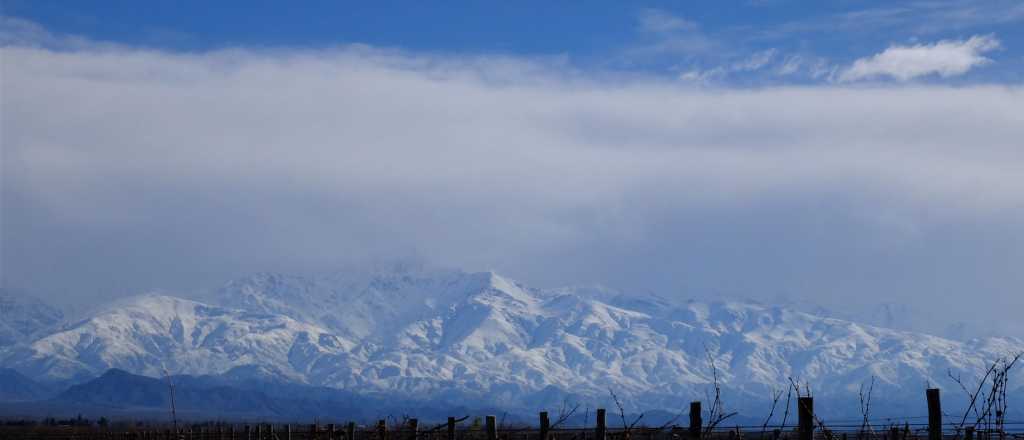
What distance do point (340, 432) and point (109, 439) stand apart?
184 feet

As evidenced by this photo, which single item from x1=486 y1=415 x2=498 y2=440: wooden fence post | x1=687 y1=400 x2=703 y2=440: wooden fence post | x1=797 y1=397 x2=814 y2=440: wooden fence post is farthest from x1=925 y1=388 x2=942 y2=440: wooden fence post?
x1=486 y1=415 x2=498 y2=440: wooden fence post

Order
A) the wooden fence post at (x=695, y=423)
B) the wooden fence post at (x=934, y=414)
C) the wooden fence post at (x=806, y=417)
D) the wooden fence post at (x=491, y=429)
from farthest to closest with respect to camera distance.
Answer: the wooden fence post at (x=491, y=429) → the wooden fence post at (x=695, y=423) → the wooden fence post at (x=934, y=414) → the wooden fence post at (x=806, y=417)

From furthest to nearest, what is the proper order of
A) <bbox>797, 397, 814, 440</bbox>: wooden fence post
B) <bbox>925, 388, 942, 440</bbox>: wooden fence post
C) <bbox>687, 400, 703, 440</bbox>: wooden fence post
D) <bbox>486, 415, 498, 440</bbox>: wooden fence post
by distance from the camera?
<bbox>486, 415, 498, 440</bbox>: wooden fence post → <bbox>687, 400, 703, 440</bbox>: wooden fence post → <bbox>925, 388, 942, 440</bbox>: wooden fence post → <bbox>797, 397, 814, 440</bbox>: wooden fence post

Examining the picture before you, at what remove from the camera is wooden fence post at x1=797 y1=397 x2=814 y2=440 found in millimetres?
14898

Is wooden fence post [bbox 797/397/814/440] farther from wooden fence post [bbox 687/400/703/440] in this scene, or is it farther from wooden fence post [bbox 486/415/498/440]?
wooden fence post [bbox 486/415/498/440]

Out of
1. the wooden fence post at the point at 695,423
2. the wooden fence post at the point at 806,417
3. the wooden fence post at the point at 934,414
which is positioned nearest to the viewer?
the wooden fence post at the point at 806,417

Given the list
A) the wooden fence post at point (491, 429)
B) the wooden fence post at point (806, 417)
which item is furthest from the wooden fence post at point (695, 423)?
the wooden fence post at point (491, 429)

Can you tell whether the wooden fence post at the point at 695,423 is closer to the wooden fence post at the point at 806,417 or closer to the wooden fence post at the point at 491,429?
the wooden fence post at the point at 806,417

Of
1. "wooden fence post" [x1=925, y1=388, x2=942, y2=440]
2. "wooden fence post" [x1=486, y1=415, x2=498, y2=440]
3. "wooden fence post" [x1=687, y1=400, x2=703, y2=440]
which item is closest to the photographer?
"wooden fence post" [x1=925, y1=388, x2=942, y2=440]

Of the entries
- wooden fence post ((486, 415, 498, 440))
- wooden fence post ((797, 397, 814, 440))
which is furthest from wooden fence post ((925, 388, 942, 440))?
wooden fence post ((486, 415, 498, 440))

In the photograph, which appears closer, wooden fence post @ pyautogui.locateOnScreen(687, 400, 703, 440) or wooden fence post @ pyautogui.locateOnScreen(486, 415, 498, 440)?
wooden fence post @ pyautogui.locateOnScreen(687, 400, 703, 440)

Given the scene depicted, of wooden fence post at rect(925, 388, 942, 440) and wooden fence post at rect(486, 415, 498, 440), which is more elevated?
wooden fence post at rect(925, 388, 942, 440)

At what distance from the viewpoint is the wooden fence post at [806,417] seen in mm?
14898

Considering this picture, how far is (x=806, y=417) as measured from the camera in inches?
611
